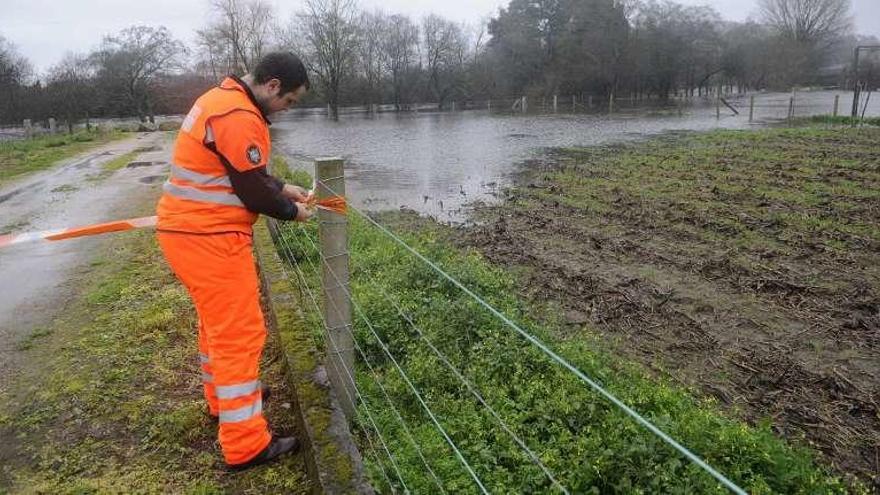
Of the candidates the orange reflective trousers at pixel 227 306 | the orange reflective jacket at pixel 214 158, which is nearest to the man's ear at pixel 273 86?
the orange reflective jacket at pixel 214 158

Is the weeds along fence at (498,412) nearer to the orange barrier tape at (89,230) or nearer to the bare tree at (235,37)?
the orange barrier tape at (89,230)

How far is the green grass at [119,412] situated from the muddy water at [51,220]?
38 centimetres

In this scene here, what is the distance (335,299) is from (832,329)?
4.87 m

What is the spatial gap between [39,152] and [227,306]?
25.2 m

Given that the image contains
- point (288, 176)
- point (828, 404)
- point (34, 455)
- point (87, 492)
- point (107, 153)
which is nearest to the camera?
point (87, 492)

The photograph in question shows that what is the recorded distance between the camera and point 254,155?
2764mm

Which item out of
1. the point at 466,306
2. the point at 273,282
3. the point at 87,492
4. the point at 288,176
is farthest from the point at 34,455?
the point at 288,176

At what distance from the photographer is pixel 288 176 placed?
1341cm

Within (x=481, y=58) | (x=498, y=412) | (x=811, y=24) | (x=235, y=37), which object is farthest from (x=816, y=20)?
(x=498, y=412)

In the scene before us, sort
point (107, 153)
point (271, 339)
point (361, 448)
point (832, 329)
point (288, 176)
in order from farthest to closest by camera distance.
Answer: point (107, 153) → point (288, 176) → point (832, 329) → point (271, 339) → point (361, 448)

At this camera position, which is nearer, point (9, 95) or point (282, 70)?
point (282, 70)

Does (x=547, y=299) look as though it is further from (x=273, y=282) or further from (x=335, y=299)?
(x=335, y=299)

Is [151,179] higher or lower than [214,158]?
lower

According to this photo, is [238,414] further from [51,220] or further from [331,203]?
[51,220]
